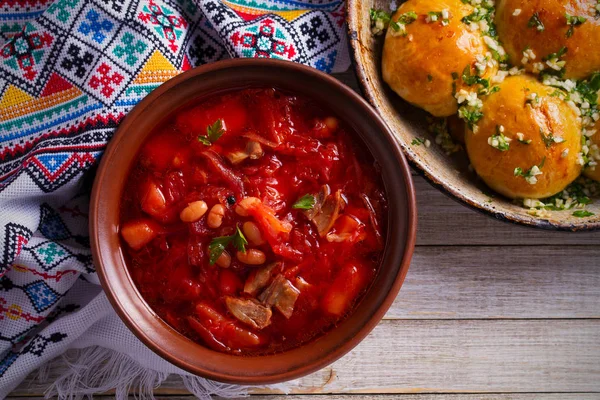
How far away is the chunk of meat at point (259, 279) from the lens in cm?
227

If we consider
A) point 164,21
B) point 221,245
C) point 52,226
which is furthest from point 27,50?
point 221,245

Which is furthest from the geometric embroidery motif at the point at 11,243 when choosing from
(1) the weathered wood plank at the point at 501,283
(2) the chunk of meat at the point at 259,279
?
(1) the weathered wood plank at the point at 501,283

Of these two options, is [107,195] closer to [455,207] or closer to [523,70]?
[455,207]

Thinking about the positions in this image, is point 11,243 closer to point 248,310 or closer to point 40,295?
point 40,295

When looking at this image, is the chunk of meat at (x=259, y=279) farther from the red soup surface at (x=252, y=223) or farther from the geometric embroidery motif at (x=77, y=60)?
the geometric embroidery motif at (x=77, y=60)

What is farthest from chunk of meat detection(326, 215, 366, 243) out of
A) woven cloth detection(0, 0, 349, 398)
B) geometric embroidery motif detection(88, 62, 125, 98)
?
geometric embroidery motif detection(88, 62, 125, 98)

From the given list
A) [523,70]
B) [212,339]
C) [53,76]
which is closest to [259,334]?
[212,339]

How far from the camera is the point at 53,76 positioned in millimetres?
2596

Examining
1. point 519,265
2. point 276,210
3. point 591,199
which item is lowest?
point 519,265

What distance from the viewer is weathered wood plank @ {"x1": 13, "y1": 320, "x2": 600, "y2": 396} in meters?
2.95

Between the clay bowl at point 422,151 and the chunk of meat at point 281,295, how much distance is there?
29.1 inches

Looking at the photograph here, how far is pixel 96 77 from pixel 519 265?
222 centimetres

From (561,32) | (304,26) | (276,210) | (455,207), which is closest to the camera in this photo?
(276,210)

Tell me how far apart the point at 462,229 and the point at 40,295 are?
81.0 inches
